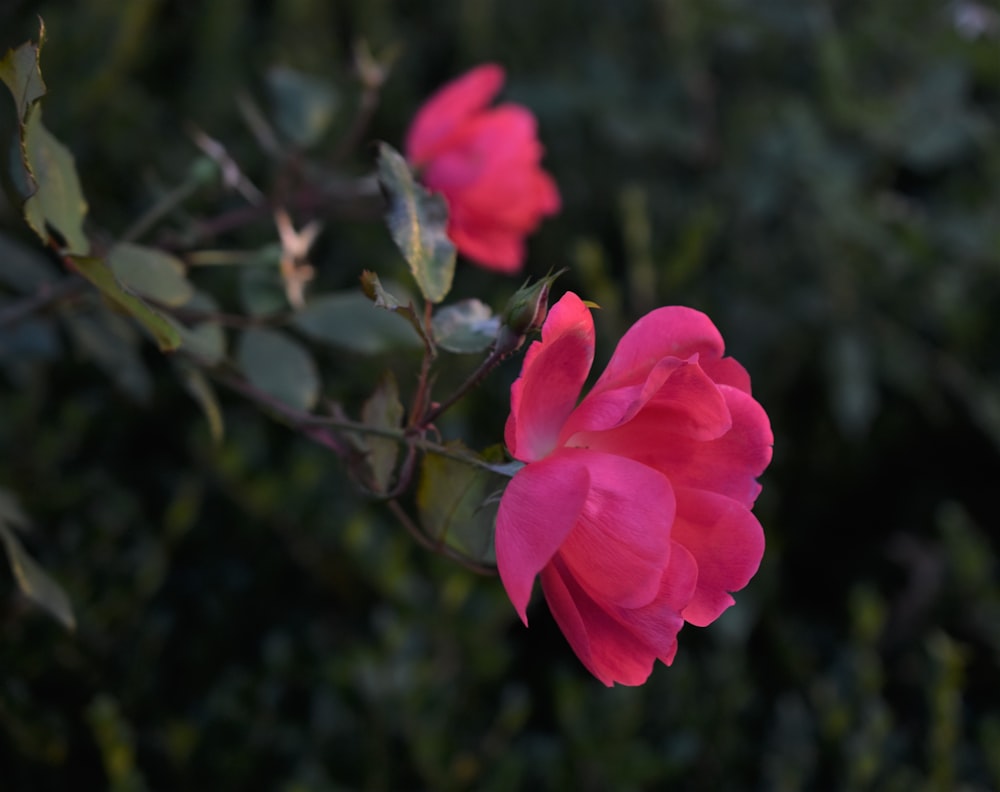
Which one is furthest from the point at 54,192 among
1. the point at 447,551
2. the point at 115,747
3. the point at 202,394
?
the point at 115,747

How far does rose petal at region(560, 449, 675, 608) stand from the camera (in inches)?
13.0

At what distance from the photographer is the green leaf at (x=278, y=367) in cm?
53

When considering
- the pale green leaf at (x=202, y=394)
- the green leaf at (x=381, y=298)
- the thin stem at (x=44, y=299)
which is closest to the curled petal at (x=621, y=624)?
the green leaf at (x=381, y=298)

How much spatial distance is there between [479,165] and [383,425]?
252mm

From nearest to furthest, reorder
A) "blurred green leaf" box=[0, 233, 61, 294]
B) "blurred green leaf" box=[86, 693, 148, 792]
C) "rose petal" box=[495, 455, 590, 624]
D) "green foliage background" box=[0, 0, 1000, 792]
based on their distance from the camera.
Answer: "rose petal" box=[495, 455, 590, 624]
"blurred green leaf" box=[0, 233, 61, 294]
"blurred green leaf" box=[86, 693, 148, 792]
"green foliage background" box=[0, 0, 1000, 792]

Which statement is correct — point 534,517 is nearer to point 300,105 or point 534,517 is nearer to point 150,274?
point 150,274

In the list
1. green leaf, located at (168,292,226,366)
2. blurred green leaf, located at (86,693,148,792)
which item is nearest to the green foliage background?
blurred green leaf, located at (86,693,148,792)

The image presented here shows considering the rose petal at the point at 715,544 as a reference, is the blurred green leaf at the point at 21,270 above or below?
above

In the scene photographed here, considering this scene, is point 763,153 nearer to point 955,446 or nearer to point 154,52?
point 955,446

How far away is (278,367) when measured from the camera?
54cm

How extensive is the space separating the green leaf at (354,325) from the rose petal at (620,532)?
0.20 metres

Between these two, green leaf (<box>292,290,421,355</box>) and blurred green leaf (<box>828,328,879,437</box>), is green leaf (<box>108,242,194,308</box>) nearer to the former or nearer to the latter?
green leaf (<box>292,290,421,355</box>)

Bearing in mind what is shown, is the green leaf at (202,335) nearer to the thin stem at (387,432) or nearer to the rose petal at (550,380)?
the thin stem at (387,432)

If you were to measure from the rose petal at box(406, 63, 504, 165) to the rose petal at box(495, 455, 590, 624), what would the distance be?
0.32 meters
